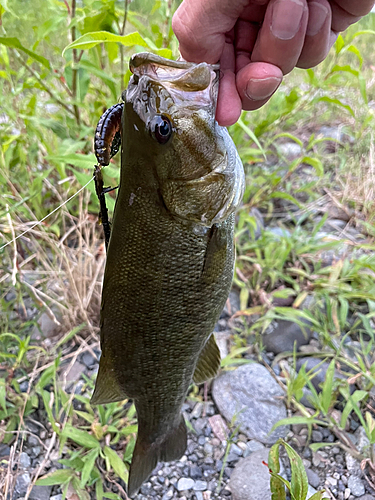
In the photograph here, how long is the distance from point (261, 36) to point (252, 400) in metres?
1.84

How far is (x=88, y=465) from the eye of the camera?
1.79 meters

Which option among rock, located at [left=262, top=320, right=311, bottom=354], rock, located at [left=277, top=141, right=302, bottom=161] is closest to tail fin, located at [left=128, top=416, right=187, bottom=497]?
rock, located at [left=262, top=320, right=311, bottom=354]

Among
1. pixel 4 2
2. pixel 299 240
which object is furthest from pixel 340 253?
pixel 4 2

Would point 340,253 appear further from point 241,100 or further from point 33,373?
point 33,373

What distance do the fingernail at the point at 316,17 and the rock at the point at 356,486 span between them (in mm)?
2006

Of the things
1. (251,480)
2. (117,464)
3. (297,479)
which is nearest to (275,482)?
(297,479)

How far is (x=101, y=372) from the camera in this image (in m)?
1.41

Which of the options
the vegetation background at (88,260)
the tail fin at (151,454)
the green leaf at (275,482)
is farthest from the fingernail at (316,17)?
the tail fin at (151,454)

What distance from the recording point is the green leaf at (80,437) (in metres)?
1.85

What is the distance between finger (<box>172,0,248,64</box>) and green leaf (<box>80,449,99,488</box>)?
182cm

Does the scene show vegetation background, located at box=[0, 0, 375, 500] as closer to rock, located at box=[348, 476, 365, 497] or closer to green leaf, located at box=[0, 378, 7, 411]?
green leaf, located at box=[0, 378, 7, 411]

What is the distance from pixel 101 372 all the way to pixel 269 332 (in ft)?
4.71

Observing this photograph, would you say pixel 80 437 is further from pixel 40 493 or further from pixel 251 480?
pixel 251 480

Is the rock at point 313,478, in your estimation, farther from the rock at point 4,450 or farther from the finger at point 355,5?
the finger at point 355,5
